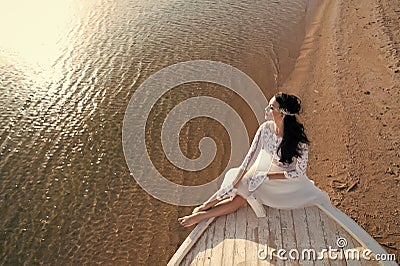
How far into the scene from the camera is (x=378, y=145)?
A: 21.3 ft

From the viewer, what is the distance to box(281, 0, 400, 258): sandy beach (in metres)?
5.59

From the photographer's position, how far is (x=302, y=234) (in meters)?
4.21

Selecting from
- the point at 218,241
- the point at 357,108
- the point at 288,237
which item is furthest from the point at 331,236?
the point at 357,108

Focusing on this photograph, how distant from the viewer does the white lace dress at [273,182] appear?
14.8 feet

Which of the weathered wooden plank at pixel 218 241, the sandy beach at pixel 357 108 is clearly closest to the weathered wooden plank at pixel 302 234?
the weathered wooden plank at pixel 218 241

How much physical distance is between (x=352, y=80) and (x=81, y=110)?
4777 millimetres

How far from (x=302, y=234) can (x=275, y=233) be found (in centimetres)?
25

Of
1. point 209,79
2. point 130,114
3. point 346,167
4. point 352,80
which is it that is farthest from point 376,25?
point 130,114

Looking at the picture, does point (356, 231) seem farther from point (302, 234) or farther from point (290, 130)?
point (290, 130)

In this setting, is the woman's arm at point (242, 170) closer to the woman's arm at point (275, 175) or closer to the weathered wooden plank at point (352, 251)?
the woman's arm at point (275, 175)

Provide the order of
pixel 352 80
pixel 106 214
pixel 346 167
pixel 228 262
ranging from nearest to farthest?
pixel 228 262
pixel 106 214
pixel 346 167
pixel 352 80

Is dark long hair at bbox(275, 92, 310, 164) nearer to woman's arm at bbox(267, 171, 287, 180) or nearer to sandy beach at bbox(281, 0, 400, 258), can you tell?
woman's arm at bbox(267, 171, 287, 180)

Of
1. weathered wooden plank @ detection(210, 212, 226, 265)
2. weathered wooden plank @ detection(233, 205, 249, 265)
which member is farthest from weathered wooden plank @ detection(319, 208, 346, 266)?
weathered wooden plank @ detection(210, 212, 226, 265)

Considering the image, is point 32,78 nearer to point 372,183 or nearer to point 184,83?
point 184,83
